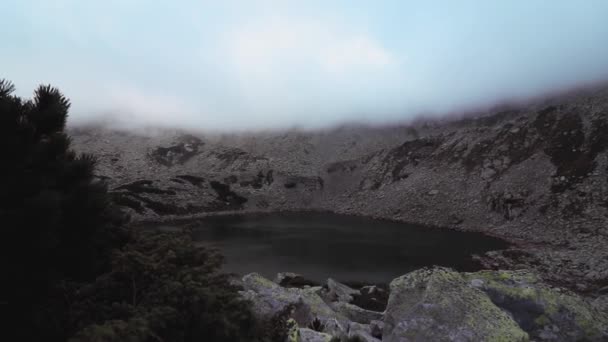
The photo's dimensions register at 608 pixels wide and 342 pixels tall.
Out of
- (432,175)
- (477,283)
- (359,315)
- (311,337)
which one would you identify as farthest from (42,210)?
(432,175)

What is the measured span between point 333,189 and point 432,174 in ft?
98.0

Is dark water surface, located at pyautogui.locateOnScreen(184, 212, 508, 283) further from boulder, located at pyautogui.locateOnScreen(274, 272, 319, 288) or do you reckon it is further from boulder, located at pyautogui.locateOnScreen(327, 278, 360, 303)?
boulder, located at pyautogui.locateOnScreen(327, 278, 360, 303)

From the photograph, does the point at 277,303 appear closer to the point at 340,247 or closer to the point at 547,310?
the point at 547,310

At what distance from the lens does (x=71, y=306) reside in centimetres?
682

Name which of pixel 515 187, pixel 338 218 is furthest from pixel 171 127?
pixel 515 187

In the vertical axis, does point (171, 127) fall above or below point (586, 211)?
above

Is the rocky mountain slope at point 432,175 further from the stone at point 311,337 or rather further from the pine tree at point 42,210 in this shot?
the pine tree at point 42,210

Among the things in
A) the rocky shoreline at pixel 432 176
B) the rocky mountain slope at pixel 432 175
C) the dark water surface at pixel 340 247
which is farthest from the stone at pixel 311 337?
the rocky shoreline at pixel 432 176

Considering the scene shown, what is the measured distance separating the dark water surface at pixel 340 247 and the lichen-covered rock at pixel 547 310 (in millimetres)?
24796

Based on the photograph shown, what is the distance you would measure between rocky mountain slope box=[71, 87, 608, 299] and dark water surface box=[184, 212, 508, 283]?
6.02 metres

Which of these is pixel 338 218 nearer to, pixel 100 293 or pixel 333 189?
pixel 333 189

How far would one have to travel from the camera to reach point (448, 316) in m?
8.49

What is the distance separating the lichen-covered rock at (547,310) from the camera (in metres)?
9.25

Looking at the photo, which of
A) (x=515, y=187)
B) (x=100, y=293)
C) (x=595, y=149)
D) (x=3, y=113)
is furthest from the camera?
(x=515, y=187)
